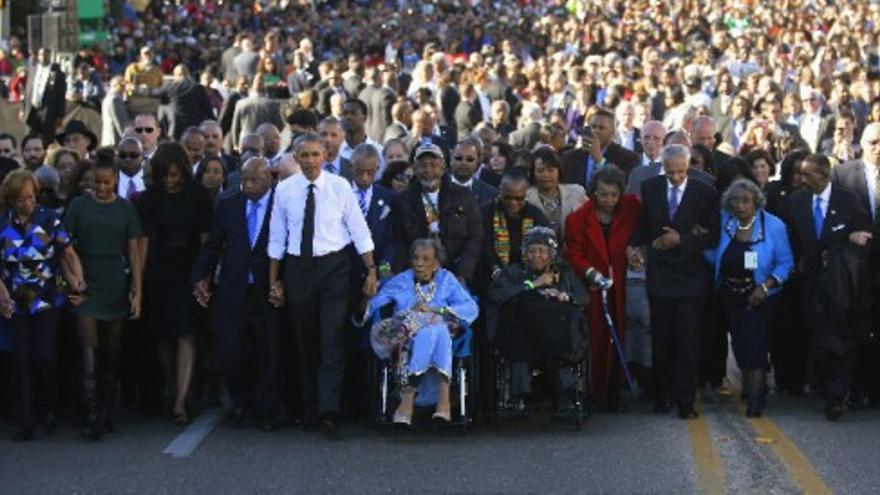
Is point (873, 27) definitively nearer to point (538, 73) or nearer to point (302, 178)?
point (538, 73)

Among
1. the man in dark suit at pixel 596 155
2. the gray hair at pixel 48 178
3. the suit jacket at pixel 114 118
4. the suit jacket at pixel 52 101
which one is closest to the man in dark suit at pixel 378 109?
the suit jacket at pixel 114 118

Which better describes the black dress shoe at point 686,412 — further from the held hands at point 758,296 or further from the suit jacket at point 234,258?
the suit jacket at point 234,258

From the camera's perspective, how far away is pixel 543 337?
1373cm

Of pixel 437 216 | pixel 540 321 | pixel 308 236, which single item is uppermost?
pixel 437 216

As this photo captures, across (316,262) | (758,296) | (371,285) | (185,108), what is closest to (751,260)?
(758,296)

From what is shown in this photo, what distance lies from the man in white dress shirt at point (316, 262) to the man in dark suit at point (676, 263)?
2.04 metres

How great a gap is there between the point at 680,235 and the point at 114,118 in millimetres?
10491

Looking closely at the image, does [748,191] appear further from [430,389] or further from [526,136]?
[526,136]

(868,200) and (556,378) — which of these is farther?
(868,200)

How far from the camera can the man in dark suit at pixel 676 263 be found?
14.5 m

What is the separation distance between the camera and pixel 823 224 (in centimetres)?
1480

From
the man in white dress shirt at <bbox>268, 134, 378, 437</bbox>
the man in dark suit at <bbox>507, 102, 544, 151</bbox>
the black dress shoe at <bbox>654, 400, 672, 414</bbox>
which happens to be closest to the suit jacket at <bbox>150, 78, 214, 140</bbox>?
the man in dark suit at <bbox>507, 102, 544, 151</bbox>

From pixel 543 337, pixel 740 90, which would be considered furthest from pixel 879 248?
pixel 740 90

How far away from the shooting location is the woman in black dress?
14.5 meters
